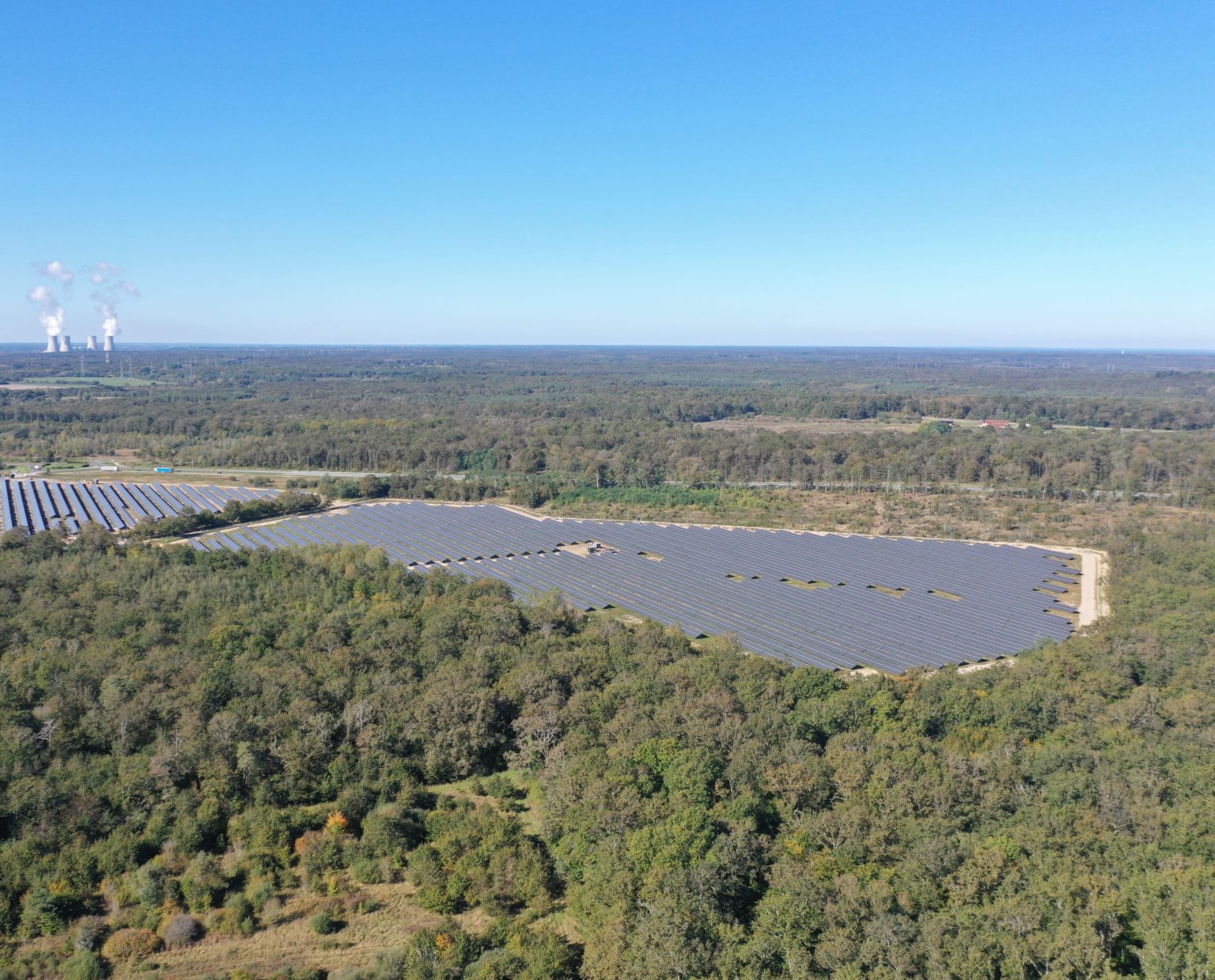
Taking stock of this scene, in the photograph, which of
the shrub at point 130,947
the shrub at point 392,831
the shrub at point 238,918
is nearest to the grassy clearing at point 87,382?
the shrub at point 392,831

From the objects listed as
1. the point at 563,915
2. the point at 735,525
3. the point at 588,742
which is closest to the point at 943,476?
the point at 735,525

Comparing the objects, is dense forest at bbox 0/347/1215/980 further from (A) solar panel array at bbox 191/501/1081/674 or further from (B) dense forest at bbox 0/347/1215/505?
(B) dense forest at bbox 0/347/1215/505

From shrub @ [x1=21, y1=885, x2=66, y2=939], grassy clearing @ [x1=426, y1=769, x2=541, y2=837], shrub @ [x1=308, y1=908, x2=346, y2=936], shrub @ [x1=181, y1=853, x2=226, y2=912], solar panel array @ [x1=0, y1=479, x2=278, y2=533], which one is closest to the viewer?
shrub @ [x1=21, y1=885, x2=66, y2=939]

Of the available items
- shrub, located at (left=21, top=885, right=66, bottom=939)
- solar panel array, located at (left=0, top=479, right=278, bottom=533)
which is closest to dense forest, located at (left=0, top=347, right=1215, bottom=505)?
solar panel array, located at (left=0, top=479, right=278, bottom=533)

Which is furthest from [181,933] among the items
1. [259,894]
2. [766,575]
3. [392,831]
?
[766,575]

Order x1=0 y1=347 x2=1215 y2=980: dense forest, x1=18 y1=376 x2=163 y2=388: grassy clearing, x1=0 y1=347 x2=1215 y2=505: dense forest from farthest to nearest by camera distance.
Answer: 1. x1=18 y1=376 x2=163 y2=388: grassy clearing
2. x1=0 y1=347 x2=1215 y2=505: dense forest
3. x1=0 y1=347 x2=1215 y2=980: dense forest

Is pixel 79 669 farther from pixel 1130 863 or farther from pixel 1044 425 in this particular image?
pixel 1044 425

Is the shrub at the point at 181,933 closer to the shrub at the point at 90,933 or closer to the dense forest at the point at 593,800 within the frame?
the dense forest at the point at 593,800

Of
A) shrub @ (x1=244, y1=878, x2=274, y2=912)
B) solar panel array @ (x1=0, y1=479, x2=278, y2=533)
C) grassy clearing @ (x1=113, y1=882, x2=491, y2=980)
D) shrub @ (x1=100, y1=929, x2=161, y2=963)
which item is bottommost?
grassy clearing @ (x1=113, y1=882, x2=491, y2=980)
